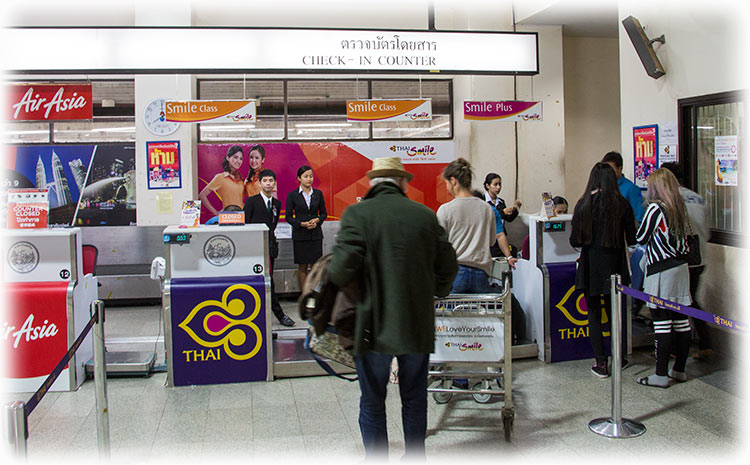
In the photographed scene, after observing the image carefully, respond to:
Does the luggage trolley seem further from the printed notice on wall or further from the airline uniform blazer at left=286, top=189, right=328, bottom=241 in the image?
the airline uniform blazer at left=286, top=189, right=328, bottom=241

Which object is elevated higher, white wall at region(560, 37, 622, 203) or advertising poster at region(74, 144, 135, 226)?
white wall at region(560, 37, 622, 203)

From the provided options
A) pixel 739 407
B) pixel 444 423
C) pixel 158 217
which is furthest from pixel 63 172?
pixel 739 407

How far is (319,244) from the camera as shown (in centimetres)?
720

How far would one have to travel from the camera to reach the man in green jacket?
3.04m

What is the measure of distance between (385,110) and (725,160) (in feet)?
12.0

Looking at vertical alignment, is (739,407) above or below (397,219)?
below

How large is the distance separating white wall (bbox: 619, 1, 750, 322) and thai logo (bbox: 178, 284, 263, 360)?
385 centimetres

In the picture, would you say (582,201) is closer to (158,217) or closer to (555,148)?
(555,148)

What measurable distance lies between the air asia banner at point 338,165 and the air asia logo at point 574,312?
387 centimetres

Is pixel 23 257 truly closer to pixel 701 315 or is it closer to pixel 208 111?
pixel 208 111

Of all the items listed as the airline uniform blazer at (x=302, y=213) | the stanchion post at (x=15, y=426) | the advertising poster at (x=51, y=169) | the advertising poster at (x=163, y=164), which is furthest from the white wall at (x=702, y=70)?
the advertising poster at (x=51, y=169)

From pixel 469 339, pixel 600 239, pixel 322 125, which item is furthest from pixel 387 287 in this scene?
pixel 322 125

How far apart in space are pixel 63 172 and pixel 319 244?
375 centimetres

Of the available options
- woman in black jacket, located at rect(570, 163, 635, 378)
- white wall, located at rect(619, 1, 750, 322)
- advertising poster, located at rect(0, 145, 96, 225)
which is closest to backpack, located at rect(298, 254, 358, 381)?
woman in black jacket, located at rect(570, 163, 635, 378)
